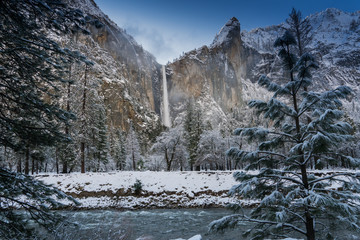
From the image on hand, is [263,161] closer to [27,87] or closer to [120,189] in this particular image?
[27,87]

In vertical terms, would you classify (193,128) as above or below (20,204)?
above

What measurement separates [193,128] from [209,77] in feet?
469

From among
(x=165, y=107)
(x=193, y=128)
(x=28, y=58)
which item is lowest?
(x=28, y=58)

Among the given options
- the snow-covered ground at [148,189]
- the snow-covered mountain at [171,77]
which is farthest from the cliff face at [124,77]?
the snow-covered ground at [148,189]

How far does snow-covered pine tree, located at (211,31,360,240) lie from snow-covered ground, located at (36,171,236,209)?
14638mm

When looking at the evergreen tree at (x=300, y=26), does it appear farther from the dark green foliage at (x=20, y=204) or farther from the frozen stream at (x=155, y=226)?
the dark green foliage at (x=20, y=204)

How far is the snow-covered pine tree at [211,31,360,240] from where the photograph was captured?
13.8 feet

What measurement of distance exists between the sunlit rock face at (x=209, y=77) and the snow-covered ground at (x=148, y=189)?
450 ft

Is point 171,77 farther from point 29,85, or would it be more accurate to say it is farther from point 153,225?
point 29,85

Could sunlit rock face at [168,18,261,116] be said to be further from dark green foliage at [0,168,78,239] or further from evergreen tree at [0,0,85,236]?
dark green foliage at [0,168,78,239]

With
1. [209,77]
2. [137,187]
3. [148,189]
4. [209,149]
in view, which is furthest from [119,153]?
[209,77]

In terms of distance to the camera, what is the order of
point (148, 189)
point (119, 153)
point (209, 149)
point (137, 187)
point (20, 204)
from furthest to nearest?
point (119, 153) → point (209, 149) → point (148, 189) → point (137, 187) → point (20, 204)

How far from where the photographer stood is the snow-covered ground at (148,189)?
1877cm

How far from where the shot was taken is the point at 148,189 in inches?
835
